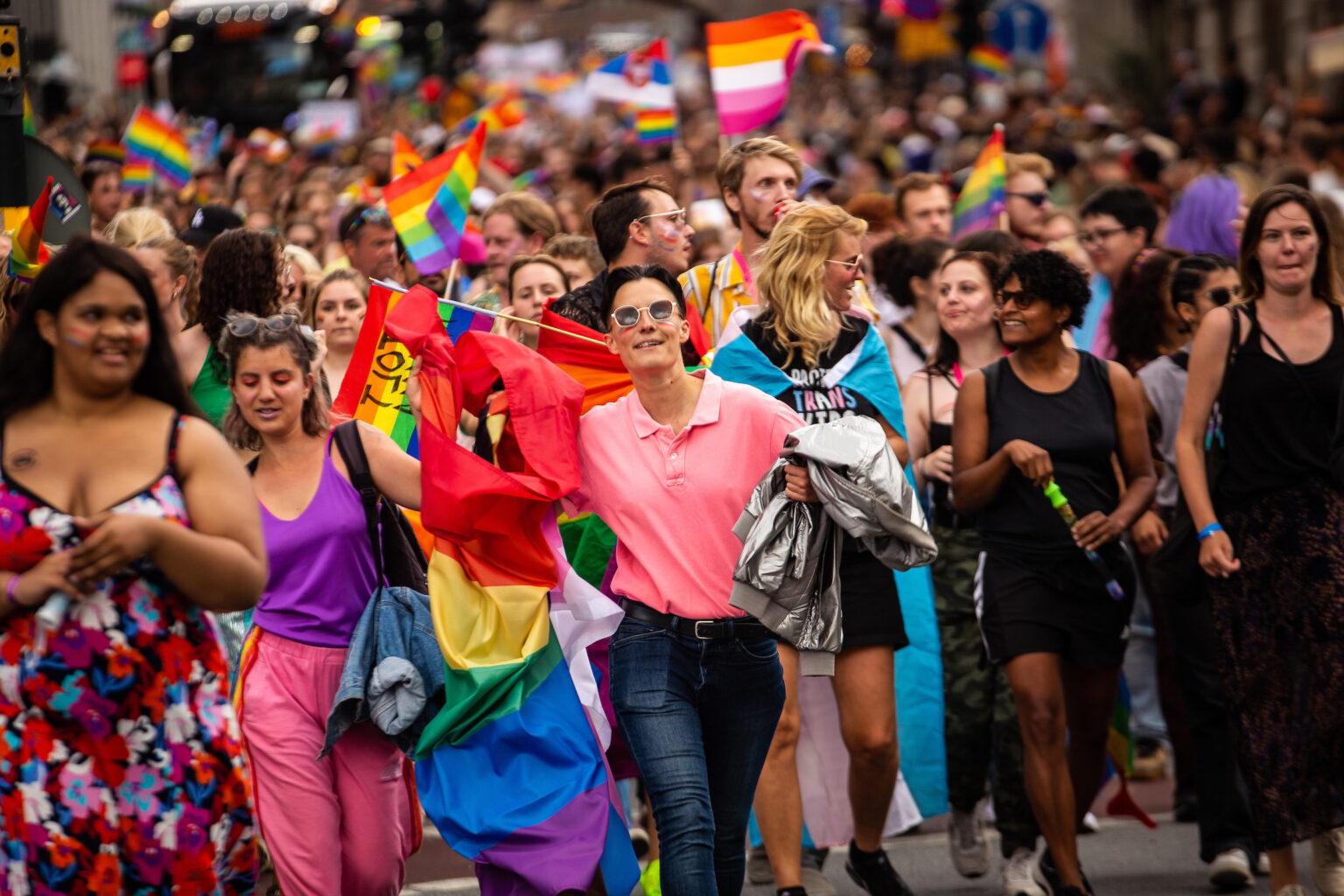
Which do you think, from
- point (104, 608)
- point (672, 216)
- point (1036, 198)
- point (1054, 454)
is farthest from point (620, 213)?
point (104, 608)

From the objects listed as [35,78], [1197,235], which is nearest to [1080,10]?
[35,78]

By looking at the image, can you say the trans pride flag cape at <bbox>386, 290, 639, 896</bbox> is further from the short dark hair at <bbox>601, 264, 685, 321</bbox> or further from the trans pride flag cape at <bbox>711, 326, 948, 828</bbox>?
the trans pride flag cape at <bbox>711, 326, 948, 828</bbox>

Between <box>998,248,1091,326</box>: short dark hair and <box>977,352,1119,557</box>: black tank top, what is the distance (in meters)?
0.25

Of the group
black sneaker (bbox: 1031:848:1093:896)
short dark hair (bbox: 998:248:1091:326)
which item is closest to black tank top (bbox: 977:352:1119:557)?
short dark hair (bbox: 998:248:1091:326)

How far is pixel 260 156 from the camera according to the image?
16.7 meters

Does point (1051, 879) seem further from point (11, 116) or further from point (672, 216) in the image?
point (11, 116)

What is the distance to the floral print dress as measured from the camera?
161 inches

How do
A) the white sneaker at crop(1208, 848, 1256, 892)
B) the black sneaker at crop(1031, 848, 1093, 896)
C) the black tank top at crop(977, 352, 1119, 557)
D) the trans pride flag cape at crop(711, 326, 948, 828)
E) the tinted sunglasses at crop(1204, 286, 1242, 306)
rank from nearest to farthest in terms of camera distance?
the black sneaker at crop(1031, 848, 1093, 896) < the black tank top at crop(977, 352, 1119, 557) < the white sneaker at crop(1208, 848, 1256, 892) < the trans pride flag cape at crop(711, 326, 948, 828) < the tinted sunglasses at crop(1204, 286, 1242, 306)

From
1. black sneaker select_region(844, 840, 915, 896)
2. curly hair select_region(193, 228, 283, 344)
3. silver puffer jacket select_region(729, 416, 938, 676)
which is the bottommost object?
black sneaker select_region(844, 840, 915, 896)

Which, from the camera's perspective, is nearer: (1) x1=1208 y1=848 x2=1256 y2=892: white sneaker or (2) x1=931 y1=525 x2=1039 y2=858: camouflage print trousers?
(1) x1=1208 y1=848 x2=1256 y2=892: white sneaker

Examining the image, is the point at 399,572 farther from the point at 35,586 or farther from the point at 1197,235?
the point at 1197,235

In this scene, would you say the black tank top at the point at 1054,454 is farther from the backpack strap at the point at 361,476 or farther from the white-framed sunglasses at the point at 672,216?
the backpack strap at the point at 361,476

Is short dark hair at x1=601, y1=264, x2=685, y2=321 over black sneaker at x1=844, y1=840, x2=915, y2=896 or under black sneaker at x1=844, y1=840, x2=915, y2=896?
over

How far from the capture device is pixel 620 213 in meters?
7.45
